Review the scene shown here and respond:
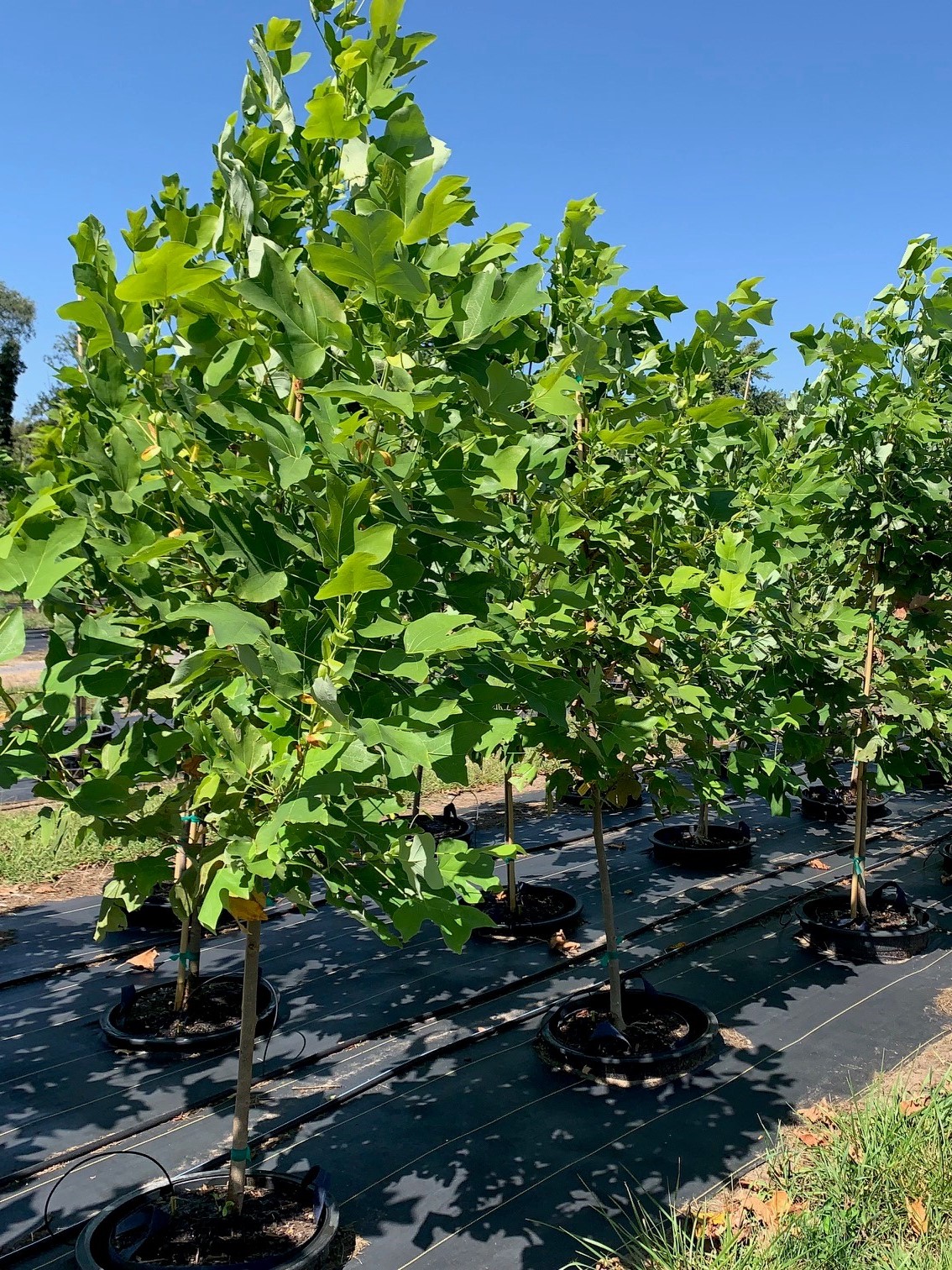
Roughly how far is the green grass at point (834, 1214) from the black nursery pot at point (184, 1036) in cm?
200

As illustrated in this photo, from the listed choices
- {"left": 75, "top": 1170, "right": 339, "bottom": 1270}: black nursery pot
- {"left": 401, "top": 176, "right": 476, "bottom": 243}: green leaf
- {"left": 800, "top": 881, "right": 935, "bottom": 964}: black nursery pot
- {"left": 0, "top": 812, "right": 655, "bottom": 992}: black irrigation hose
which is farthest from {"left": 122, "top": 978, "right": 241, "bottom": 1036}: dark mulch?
{"left": 401, "top": 176, "right": 476, "bottom": 243}: green leaf

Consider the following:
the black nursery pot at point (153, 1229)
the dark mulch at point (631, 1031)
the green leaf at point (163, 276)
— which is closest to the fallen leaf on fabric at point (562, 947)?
the dark mulch at point (631, 1031)

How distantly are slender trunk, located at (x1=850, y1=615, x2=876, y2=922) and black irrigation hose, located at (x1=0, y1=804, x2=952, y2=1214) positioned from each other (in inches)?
28.6

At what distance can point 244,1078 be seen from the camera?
2637 mm

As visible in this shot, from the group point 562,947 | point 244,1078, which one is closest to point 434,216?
point 244,1078

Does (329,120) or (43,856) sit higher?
(329,120)

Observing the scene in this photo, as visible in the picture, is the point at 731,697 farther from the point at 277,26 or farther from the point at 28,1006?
the point at 28,1006

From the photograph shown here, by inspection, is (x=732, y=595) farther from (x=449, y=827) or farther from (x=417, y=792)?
(x=449, y=827)

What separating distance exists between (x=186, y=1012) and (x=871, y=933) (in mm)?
3644

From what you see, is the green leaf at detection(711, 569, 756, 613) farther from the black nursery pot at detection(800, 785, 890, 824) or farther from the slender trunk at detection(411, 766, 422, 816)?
the black nursery pot at detection(800, 785, 890, 824)

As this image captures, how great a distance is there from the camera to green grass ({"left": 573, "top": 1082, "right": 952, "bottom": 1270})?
2.57 meters

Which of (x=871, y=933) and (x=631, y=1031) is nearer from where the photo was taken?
(x=631, y=1031)

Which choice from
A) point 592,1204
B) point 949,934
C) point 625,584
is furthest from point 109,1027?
point 949,934

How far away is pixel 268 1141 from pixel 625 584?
2.45m
